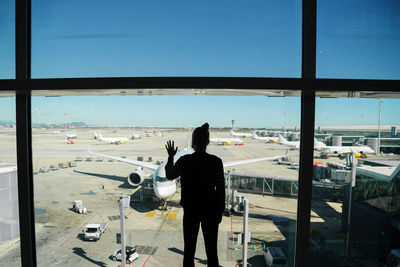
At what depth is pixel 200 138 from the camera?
1.65 metres

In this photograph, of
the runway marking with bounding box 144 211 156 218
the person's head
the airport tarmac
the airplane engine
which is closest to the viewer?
the person's head

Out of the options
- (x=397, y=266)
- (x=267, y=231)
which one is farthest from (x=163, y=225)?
(x=397, y=266)

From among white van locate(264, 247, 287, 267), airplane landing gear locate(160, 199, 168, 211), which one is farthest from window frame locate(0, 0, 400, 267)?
airplane landing gear locate(160, 199, 168, 211)

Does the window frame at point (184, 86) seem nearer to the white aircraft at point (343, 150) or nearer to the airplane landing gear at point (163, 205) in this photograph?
the airplane landing gear at point (163, 205)

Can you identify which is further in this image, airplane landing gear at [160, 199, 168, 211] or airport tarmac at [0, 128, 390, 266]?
airplane landing gear at [160, 199, 168, 211]

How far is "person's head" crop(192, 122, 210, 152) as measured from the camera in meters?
1.65

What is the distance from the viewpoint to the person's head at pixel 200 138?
165 cm

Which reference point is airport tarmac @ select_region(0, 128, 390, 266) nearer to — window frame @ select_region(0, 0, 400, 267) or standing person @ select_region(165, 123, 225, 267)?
window frame @ select_region(0, 0, 400, 267)

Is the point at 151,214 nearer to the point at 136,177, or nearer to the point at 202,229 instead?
the point at 136,177

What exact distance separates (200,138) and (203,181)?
0.35m

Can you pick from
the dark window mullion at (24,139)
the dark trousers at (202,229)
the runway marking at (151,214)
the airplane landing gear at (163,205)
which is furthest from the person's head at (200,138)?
the airplane landing gear at (163,205)

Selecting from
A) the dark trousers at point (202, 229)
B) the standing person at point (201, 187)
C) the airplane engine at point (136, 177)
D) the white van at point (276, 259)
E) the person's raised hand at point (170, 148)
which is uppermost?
the person's raised hand at point (170, 148)

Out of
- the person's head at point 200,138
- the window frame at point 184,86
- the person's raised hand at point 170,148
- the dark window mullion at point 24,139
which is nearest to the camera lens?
the window frame at point 184,86

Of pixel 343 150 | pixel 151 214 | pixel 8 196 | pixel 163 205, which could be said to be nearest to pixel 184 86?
pixel 8 196
